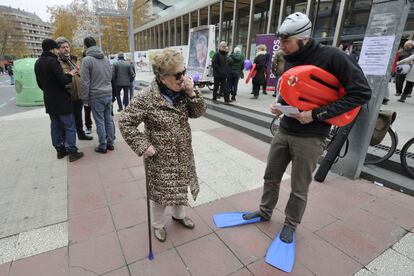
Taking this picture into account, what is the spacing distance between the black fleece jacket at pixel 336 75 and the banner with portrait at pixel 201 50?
25.7 feet

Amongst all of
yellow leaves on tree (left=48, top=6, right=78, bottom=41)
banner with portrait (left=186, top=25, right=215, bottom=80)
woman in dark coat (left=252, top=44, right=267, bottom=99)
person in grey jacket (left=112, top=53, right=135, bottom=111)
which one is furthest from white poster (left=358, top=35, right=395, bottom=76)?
yellow leaves on tree (left=48, top=6, right=78, bottom=41)

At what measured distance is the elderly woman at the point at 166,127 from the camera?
5.95ft

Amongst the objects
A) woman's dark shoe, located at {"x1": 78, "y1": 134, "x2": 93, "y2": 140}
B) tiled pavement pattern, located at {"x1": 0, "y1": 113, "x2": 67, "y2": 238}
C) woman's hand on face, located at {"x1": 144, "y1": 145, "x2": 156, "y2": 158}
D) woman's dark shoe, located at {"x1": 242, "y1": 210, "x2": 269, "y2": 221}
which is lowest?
tiled pavement pattern, located at {"x1": 0, "y1": 113, "x2": 67, "y2": 238}

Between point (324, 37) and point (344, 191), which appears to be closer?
point (344, 191)

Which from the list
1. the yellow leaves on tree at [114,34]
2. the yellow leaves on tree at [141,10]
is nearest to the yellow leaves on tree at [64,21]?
the yellow leaves on tree at [114,34]

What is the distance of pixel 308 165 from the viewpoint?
205 cm

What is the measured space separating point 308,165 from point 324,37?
2079cm

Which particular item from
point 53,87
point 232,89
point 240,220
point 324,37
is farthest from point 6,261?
point 324,37

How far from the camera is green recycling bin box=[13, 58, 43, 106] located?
30.8 ft

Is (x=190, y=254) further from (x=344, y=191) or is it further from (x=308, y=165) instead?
(x=344, y=191)

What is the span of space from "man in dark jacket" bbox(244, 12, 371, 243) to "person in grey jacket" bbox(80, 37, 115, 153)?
3.17 meters

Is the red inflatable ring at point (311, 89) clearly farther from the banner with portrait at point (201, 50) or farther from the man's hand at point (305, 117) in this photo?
the banner with portrait at point (201, 50)

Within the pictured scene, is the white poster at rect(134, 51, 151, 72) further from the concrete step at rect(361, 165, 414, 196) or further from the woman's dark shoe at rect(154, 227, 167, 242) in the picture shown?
the woman's dark shoe at rect(154, 227, 167, 242)

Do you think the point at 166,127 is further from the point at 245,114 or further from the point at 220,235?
the point at 245,114
